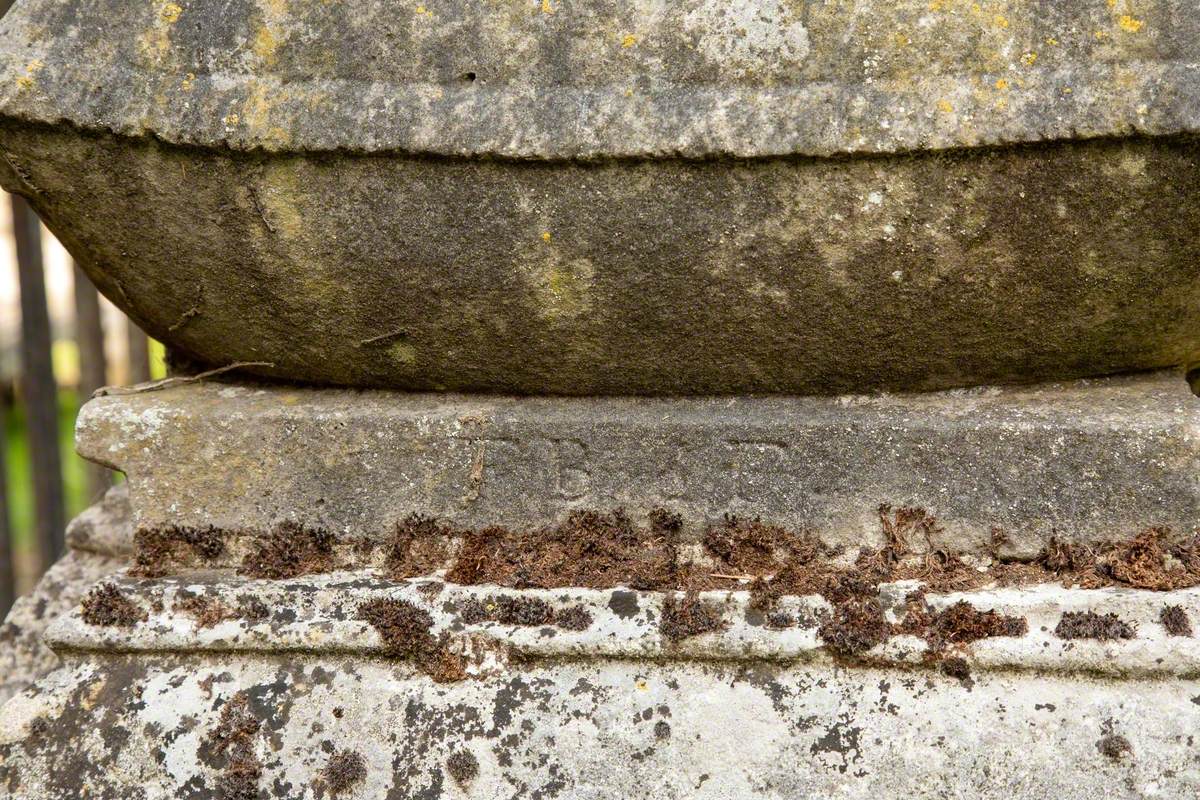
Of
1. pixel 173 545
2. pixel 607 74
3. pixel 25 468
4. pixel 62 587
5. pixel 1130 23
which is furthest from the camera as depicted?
→ pixel 25 468

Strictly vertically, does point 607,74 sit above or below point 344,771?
above

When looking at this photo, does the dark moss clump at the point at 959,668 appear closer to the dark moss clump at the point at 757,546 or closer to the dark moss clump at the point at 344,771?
the dark moss clump at the point at 757,546

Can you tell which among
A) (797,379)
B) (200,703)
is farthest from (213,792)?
(797,379)

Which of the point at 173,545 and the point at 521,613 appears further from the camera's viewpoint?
the point at 173,545

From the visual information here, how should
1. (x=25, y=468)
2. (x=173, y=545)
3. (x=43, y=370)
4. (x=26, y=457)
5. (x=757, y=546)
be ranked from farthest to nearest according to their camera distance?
(x=25, y=468), (x=26, y=457), (x=43, y=370), (x=173, y=545), (x=757, y=546)

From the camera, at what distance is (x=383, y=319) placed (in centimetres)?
168

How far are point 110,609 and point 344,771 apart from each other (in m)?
0.43

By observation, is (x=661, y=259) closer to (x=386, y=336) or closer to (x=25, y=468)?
(x=386, y=336)

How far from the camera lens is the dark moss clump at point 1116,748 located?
140cm

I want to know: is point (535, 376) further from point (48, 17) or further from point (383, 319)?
point (48, 17)

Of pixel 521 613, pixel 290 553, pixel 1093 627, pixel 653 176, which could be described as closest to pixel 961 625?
pixel 1093 627

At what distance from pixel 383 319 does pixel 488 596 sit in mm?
420

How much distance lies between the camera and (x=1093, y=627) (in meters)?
1.45

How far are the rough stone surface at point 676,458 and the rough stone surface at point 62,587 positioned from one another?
1.24ft
